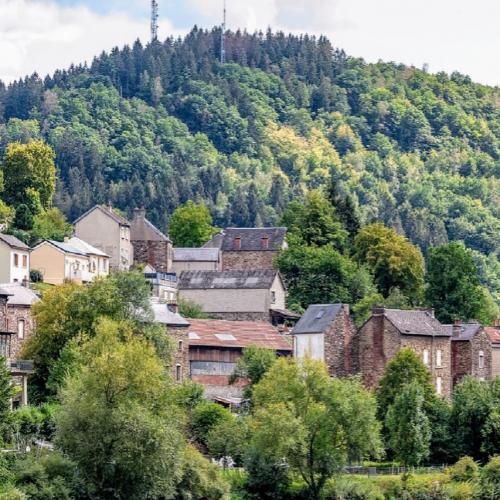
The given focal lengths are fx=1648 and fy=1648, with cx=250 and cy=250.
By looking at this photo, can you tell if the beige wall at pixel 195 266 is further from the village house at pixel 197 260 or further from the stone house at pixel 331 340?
the stone house at pixel 331 340

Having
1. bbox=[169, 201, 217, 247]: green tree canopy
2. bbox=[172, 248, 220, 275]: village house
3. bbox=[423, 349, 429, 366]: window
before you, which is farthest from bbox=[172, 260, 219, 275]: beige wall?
bbox=[423, 349, 429, 366]: window

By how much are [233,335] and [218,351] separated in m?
3.12

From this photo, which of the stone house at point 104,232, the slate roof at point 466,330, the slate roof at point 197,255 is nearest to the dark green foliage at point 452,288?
the slate roof at point 466,330

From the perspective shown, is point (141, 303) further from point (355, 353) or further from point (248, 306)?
point (248, 306)

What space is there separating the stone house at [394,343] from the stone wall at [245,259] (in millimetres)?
26928

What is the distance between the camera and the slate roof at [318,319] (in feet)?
333

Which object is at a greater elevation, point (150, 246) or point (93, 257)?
point (150, 246)

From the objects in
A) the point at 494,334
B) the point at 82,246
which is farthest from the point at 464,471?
the point at 82,246

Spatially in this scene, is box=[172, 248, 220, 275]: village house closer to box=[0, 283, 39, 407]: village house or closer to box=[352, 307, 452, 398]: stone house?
box=[352, 307, 452, 398]: stone house

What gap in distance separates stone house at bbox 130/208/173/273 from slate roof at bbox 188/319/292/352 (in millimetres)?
23704

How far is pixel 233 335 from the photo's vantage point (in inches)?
4063

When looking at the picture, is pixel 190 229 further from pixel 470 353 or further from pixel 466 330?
pixel 470 353

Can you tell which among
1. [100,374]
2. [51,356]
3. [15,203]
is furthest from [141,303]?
[15,203]

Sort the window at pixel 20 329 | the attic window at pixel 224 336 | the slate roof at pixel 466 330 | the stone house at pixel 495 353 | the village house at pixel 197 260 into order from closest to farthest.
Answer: the window at pixel 20 329, the attic window at pixel 224 336, the slate roof at pixel 466 330, the stone house at pixel 495 353, the village house at pixel 197 260
